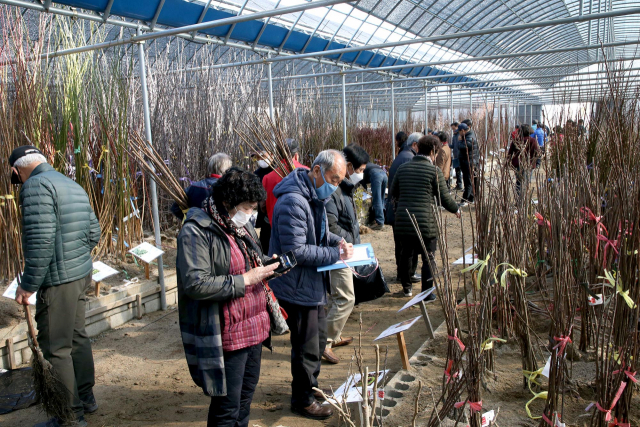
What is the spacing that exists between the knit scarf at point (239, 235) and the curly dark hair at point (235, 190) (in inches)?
1.4

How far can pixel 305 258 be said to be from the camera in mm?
2264

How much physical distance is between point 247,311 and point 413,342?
1.76 metres

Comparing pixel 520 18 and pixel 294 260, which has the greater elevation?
pixel 520 18

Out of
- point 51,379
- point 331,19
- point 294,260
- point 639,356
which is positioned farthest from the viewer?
point 331,19

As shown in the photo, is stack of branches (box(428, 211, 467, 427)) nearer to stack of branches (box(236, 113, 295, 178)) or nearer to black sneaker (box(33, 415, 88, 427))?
black sneaker (box(33, 415, 88, 427))

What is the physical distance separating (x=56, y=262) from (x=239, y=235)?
1.01 metres

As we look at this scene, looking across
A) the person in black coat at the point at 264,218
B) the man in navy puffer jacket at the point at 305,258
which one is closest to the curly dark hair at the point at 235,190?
the man in navy puffer jacket at the point at 305,258

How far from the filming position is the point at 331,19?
8.53 metres

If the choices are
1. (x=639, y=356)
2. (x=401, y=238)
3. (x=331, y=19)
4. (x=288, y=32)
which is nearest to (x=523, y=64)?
(x=331, y=19)

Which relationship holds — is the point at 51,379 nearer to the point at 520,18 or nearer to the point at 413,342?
the point at 413,342

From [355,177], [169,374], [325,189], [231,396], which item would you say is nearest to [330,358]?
[169,374]

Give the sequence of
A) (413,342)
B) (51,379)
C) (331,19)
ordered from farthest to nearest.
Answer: (331,19) → (413,342) → (51,379)

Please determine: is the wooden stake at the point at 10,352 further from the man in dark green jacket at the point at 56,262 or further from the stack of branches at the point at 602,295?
the stack of branches at the point at 602,295

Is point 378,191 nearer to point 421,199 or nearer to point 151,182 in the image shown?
point 421,199
